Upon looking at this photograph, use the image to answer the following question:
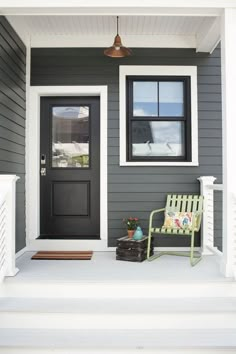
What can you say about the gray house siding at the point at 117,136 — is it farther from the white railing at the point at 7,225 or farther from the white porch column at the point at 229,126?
the white railing at the point at 7,225

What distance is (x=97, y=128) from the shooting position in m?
4.66

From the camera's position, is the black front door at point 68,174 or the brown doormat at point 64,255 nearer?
the brown doormat at point 64,255

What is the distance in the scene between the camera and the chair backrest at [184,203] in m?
4.21

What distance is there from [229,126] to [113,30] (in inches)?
80.7

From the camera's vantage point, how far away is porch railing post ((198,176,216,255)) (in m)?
4.25

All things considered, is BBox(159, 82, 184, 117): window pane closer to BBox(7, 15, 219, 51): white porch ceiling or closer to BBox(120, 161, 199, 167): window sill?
BBox(7, 15, 219, 51): white porch ceiling

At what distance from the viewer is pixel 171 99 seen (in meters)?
4.60

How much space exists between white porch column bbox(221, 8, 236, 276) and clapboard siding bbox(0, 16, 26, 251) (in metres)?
2.19

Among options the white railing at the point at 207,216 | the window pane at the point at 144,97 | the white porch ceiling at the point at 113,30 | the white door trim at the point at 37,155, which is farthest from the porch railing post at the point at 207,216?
the white porch ceiling at the point at 113,30

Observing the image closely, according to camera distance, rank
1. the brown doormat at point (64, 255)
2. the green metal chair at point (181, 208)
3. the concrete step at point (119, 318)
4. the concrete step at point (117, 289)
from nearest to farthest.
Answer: the concrete step at point (119, 318) → the concrete step at point (117, 289) → the green metal chair at point (181, 208) → the brown doormat at point (64, 255)

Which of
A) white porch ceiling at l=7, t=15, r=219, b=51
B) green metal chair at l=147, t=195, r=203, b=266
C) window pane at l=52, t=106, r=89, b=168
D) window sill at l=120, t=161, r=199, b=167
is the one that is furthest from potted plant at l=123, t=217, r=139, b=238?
white porch ceiling at l=7, t=15, r=219, b=51

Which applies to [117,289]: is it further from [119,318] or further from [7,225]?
[7,225]

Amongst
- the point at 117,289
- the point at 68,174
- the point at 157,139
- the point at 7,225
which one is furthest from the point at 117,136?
the point at 117,289

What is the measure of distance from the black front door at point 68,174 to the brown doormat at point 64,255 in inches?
15.4
